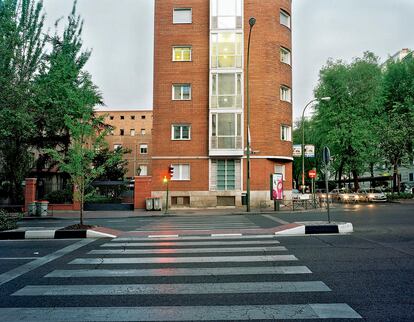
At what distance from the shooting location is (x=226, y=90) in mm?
31109

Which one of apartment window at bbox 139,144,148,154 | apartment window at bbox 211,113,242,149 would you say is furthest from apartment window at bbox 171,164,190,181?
apartment window at bbox 139,144,148,154

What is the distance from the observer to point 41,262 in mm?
7793

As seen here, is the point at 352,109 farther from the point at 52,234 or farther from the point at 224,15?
the point at 52,234

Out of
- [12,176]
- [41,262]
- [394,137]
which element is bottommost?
[41,262]

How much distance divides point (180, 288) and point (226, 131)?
2548 centimetres

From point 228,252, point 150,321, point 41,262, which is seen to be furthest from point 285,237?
point 150,321

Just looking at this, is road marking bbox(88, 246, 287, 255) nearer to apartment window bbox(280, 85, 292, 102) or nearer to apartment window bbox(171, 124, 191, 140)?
apartment window bbox(171, 124, 191, 140)

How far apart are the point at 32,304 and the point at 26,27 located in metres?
30.6

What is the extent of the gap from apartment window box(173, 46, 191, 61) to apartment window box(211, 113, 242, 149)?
219 inches

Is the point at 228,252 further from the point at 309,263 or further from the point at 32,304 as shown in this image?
the point at 32,304

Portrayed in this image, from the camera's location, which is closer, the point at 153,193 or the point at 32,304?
the point at 32,304

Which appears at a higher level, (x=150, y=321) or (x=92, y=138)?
(x=92, y=138)

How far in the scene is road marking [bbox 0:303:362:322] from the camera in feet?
14.2

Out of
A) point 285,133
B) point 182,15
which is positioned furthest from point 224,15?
point 285,133
